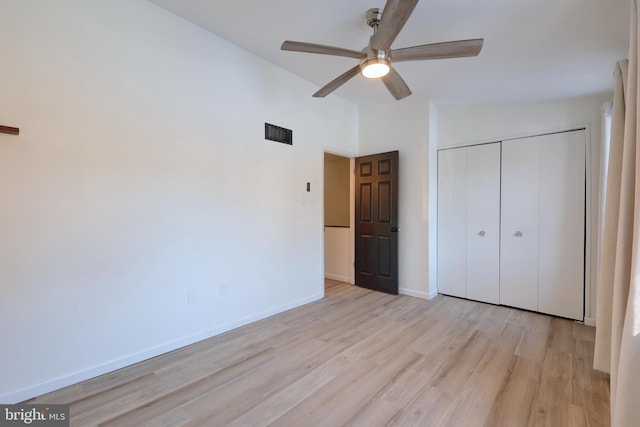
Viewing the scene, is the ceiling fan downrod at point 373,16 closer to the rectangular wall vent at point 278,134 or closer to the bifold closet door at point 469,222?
the rectangular wall vent at point 278,134

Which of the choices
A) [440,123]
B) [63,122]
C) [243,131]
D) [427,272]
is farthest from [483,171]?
[63,122]

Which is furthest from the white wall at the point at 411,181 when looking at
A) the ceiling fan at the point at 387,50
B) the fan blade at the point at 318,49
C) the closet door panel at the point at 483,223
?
the fan blade at the point at 318,49

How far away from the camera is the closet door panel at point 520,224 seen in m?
3.32

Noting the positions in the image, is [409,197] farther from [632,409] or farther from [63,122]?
[63,122]

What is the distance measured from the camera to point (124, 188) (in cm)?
218

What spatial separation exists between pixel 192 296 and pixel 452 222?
130 inches

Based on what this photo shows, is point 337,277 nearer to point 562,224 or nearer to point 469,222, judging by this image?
point 469,222

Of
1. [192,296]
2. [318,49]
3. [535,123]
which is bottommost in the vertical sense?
[192,296]

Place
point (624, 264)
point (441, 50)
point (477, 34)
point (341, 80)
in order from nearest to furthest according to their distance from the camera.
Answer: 1. point (624, 264)
2. point (441, 50)
3. point (477, 34)
4. point (341, 80)

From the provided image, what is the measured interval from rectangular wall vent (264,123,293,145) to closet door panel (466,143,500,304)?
7.71 ft

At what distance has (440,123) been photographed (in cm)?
398

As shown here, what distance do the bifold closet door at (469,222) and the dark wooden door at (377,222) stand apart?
655 mm

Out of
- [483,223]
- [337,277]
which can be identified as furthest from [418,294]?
[337,277]

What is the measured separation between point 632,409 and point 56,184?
3.19 meters
